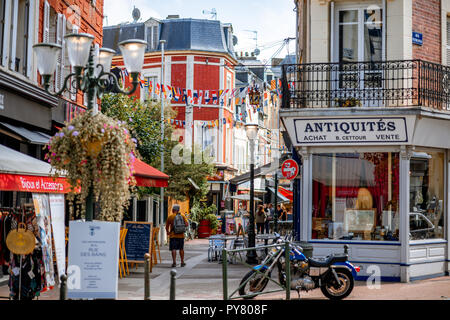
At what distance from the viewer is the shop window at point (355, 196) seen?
15117mm

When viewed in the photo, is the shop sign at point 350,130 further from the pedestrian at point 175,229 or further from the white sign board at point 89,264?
the white sign board at point 89,264

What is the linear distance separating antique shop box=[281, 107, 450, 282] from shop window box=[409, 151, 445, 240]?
0.08 ft

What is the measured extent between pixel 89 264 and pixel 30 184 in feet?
7.70

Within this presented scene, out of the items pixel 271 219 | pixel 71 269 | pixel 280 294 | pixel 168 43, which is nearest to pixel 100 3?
pixel 280 294

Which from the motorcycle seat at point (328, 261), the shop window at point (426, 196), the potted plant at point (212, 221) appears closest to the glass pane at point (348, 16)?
the shop window at point (426, 196)

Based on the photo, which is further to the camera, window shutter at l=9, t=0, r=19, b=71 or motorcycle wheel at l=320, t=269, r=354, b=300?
window shutter at l=9, t=0, r=19, b=71

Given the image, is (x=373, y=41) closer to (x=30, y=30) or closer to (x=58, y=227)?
(x=30, y=30)

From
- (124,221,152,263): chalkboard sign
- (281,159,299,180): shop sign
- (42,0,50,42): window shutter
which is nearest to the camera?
(124,221,152,263): chalkboard sign

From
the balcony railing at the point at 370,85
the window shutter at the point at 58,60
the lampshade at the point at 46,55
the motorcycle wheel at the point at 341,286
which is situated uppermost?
the window shutter at the point at 58,60

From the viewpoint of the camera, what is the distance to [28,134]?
14.3 metres

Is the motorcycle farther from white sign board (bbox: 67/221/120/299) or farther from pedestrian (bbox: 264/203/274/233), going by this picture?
pedestrian (bbox: 264/203/274/233)

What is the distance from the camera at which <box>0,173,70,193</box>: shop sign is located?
1005cm

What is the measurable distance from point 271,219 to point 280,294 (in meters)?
22.3

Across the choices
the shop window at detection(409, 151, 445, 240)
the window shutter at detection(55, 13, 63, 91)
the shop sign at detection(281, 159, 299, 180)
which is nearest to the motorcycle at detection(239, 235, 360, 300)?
the shop window at detection(409, 151, 445, 240)
